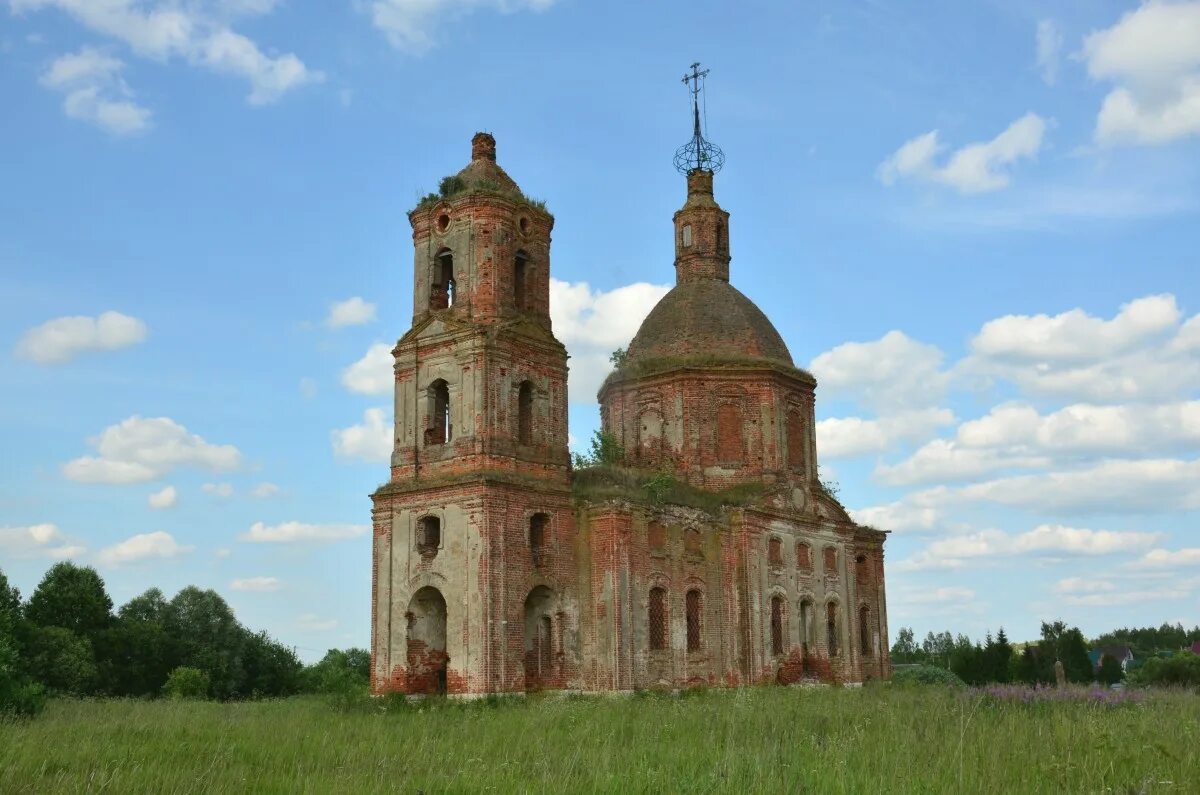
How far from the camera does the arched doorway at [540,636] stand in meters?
25.0

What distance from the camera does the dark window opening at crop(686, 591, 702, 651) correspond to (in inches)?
1089

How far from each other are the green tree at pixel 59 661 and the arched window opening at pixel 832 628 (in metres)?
23.9

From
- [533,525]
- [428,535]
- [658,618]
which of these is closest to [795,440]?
[658,618]

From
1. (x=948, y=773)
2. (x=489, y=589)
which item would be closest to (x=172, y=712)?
(x=489, y=589)

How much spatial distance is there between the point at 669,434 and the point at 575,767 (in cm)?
2221

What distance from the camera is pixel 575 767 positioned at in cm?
1036

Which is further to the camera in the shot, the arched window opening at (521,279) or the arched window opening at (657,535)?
the arched window opening at (521,279)

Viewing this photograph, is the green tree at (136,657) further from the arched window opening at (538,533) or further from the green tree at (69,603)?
the arched window opening at (538,533)

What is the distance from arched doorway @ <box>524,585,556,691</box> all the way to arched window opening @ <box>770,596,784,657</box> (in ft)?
24.6

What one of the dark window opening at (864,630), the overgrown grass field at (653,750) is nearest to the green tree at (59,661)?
the overgrown grass field at (653,750)

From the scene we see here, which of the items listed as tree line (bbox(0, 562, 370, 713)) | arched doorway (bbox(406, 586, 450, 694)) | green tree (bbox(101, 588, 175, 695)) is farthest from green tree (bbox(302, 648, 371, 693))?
arched doorway (bbox(406, 586, 450, 694))

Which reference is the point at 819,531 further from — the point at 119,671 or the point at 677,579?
the point at 119,671

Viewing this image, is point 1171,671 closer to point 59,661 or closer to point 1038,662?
point 1038,662

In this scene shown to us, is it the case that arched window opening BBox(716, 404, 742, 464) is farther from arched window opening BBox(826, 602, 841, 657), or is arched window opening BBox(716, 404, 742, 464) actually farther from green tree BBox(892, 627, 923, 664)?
green tree BBox(892, 627, 923, 664)
